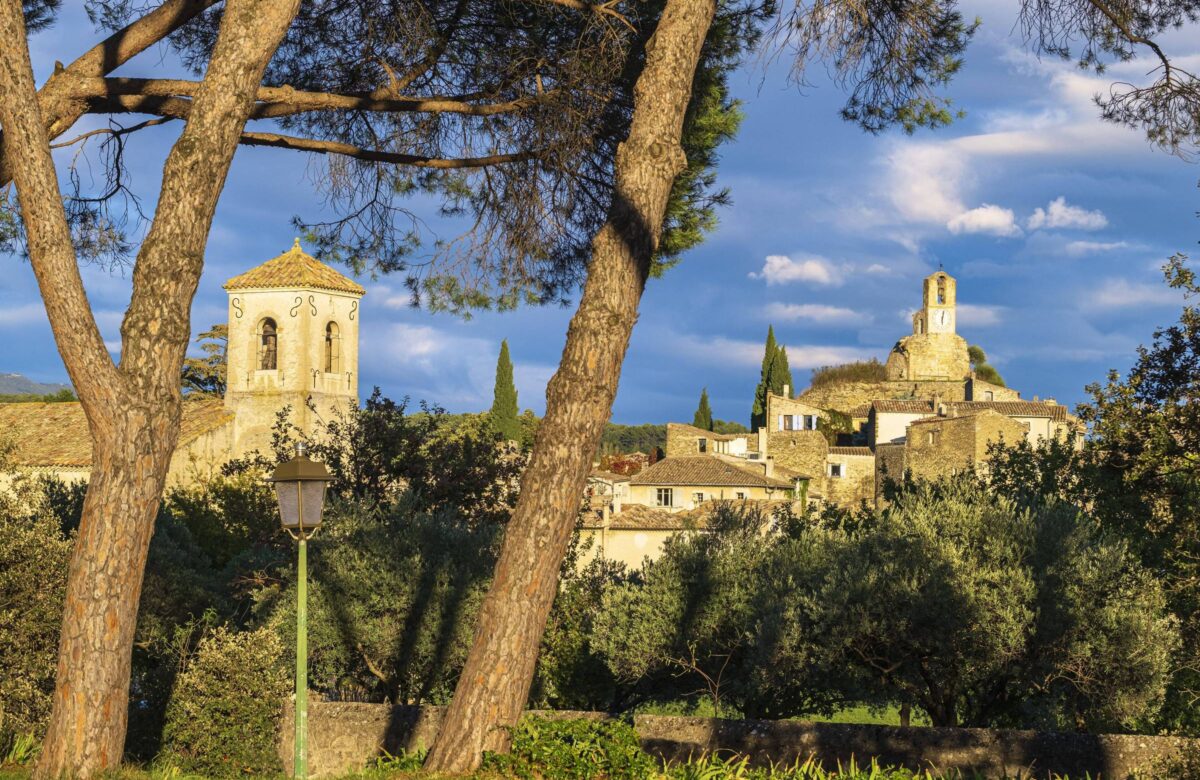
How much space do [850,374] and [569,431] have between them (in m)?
85.4

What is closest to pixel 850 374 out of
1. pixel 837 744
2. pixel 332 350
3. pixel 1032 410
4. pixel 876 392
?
pixel 876 392

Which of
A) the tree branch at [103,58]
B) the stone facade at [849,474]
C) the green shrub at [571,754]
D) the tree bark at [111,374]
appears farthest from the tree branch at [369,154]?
the stone facade at [849,474]

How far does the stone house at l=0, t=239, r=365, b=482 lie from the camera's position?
39.7 m

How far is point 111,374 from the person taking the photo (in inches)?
341

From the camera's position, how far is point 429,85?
535 inches

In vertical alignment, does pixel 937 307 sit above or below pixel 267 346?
above

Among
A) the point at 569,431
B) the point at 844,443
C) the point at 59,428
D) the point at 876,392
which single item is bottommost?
the point at 569,431

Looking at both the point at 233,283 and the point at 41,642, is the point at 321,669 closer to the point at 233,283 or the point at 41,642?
the point at 41,642

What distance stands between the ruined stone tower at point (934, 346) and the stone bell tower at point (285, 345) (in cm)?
6138

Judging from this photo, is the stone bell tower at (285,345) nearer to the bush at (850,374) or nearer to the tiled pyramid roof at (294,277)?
the tiled pyramid roof at (294,277)

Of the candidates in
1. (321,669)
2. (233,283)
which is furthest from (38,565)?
(233,283)

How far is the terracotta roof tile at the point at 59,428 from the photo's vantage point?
3797cm

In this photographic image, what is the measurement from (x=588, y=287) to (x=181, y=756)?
6.73m

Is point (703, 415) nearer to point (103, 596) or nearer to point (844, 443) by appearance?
point (844, 443)
